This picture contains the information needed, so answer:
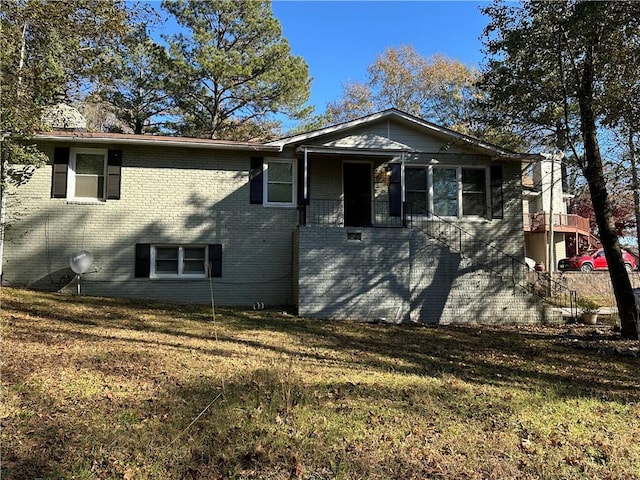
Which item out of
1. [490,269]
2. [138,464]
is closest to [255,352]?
[138,464]

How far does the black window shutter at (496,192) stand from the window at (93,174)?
31.9ft

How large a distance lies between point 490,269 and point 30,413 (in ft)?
32.9

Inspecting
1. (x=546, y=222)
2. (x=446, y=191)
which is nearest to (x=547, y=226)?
(x=546, y=222)

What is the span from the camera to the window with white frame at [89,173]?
37.3ft

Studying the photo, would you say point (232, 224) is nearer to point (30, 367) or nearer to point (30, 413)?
point (30, 367)

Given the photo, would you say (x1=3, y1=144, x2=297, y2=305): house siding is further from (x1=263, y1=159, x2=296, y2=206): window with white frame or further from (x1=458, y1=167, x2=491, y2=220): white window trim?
(x1=458, y1=167, x2=491, y2=220): white window trim

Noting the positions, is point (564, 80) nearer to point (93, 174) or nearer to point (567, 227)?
point (93, 174)

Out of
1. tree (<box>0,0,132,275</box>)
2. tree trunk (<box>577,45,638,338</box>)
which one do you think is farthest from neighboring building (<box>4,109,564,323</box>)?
tree (<box>0,0,132,275</box>)

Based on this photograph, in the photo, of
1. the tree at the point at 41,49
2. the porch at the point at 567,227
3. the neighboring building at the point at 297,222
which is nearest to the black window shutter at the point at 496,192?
the neighboring building at the point at 297,222

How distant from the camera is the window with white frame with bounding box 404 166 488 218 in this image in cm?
1244

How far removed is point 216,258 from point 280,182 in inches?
101

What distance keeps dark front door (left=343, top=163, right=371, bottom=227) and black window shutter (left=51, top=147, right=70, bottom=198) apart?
6.92 metres

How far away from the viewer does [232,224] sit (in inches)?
464

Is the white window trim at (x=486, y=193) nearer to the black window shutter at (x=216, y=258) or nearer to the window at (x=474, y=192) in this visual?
the window at (x=474, y=192)
